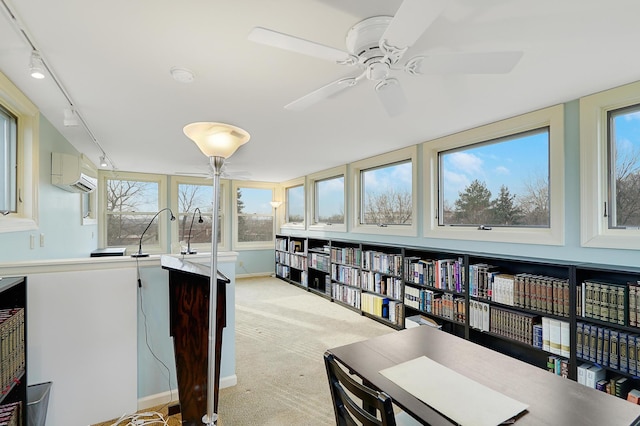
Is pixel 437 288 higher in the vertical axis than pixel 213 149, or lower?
lower

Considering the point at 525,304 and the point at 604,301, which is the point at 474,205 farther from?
the point at 604,301

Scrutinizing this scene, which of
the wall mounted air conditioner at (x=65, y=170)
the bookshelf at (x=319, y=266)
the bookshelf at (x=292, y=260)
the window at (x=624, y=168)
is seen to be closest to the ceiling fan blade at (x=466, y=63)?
the window at (x=624, y=168)

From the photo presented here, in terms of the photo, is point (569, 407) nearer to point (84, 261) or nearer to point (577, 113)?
point (577, 113)

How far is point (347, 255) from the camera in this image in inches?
182

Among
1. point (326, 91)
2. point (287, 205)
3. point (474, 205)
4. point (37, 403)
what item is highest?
point (326, 91)

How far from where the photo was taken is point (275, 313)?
13.8 feet

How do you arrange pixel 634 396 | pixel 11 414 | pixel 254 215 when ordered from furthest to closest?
pixel 254 215 → pixel 634 396 → pixel 11 414

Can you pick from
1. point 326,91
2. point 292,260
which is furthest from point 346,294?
point 326,91

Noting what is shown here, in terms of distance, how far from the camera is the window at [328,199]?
5.22 meters

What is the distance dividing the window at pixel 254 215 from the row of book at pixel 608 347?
590cm

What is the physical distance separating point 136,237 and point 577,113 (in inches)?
273

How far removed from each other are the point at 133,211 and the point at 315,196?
372cm

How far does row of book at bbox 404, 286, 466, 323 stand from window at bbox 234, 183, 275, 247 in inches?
169

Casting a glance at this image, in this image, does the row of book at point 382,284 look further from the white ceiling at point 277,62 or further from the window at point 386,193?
the white ceiling at point 277,62
